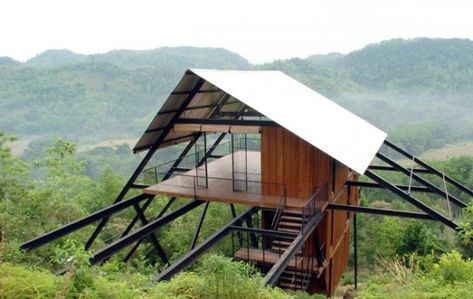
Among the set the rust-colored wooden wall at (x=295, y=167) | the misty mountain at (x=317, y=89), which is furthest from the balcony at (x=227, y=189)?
the misty mountain at (x=317, y=89)

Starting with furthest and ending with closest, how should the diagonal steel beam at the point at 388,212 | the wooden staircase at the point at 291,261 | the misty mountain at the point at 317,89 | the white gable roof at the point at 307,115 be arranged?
the misty mountain at the point at 317,89 < the wooden staircase at the point at 291,261 < the diagonal steel beam at the point at 388,212 < the white gable roof at the point at 307,115

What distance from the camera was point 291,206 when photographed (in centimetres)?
1023

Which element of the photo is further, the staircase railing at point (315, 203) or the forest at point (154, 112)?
the forest at point (154, 112)

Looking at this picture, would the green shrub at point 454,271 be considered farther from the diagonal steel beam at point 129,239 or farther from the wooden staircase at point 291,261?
the diagonal steel beam at point 129,239

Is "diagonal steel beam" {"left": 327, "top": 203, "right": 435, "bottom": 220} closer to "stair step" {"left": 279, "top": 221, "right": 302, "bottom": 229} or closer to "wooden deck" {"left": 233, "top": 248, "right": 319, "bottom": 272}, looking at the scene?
"stair step" {"left": 279, "top": 221, "right": 302, "bottom": 229}

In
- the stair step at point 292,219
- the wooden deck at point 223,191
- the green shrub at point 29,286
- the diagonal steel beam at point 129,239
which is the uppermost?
the green shrub at point 29,286

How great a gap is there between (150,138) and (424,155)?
66.0m

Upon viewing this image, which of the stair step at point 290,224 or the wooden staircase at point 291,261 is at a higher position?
the stair step at point 290,224

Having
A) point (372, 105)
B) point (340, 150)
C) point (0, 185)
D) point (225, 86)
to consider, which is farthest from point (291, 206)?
point (372, 105)

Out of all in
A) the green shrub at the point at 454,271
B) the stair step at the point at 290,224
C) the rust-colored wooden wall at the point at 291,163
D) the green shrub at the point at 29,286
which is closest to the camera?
the green shrub at the point at 29,286

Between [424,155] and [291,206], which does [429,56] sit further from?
[291,206]

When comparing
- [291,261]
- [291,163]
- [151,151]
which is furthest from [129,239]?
[291,261]

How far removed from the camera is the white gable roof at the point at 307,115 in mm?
9852

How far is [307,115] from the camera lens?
1207cm
